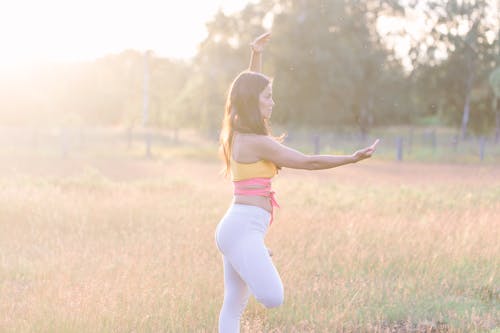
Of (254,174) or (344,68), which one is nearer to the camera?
(254,174)

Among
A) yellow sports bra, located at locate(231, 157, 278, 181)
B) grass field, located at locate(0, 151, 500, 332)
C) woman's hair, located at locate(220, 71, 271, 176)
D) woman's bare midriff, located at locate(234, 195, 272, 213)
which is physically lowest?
grass field, located at locate(0, 151, 500, 332)

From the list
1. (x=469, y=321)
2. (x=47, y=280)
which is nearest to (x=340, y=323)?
(x=469, y=321)

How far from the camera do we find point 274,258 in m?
7.11

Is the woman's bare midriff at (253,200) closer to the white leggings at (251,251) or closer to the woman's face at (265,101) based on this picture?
the white leggings at (251,251)

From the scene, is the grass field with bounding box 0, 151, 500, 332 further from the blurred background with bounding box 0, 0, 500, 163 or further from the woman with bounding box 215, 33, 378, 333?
the blurred background with bounding box 0, 0, 500, 163

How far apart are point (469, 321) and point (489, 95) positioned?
4278 centimetres

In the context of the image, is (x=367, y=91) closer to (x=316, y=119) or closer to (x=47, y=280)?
(x=316, y=119)

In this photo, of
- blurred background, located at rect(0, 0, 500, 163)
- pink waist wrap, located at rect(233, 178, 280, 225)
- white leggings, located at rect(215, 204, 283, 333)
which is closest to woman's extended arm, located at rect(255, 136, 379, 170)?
pink waist wrap, located at rect(233, 178, 280, 225)

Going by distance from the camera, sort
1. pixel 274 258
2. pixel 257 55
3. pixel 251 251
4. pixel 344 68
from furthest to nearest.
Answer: pixel 344 68
pixel 274 258
pixel 257 55
pixel 251 251

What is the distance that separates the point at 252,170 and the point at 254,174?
0.09 feet

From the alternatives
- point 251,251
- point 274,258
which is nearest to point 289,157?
point 251,251

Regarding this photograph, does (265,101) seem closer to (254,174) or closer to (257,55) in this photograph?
(254,174)

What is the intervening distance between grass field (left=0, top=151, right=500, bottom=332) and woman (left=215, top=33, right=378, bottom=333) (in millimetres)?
1473

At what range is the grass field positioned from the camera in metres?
5.13
